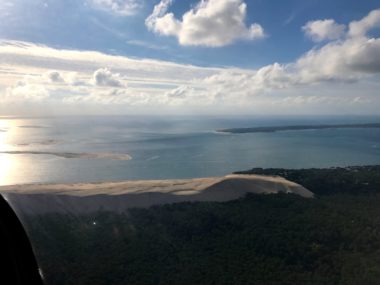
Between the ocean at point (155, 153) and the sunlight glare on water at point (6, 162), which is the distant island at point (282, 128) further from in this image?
the sunlight glare on water at point (6, 162)

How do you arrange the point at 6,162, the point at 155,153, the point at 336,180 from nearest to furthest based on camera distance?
1. the point at 336,180
2. the point at 6,162
3. the point at 155,153

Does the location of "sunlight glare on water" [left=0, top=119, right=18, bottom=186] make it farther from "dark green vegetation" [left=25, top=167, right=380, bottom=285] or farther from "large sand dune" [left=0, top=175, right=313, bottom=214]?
"dark green vegetation" [left=25, top=167, right=380, bottom=285]


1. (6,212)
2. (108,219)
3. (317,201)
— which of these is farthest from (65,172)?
(6,212)

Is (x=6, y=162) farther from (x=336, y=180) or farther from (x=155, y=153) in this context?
(x=336, y=180)

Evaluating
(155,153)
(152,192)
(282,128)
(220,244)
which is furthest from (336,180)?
(282,128)

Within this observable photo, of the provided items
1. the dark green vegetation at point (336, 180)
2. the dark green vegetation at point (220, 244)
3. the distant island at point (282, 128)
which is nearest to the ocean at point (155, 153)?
the distant island at point (282, 128)

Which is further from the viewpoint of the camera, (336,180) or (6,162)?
(6,162)
